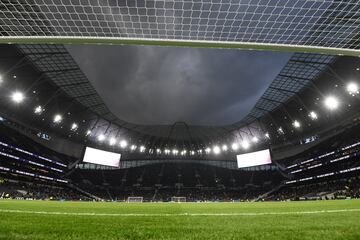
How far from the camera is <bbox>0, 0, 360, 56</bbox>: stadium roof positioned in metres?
6.44

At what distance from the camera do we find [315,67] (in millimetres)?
40781

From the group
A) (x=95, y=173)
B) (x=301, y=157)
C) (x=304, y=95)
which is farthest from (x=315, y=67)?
(x=95, y=173)

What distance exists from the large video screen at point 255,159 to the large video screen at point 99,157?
33212mm

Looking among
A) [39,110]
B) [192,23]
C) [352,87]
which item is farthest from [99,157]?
[192,23]

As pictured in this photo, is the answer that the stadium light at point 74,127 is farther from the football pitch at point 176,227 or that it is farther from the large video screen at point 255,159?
the football pitch at point 176,227

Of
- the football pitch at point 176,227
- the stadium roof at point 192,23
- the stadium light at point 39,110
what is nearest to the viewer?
the football pitch at point 176,227

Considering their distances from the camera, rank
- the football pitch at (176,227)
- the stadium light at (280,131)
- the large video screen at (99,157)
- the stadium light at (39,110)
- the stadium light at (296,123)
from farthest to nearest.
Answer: the stadium light at (280,131), the large video screen at (99,157), the stadium light at (296,123), the stadium light at (39,110), the football pitch at (176,227)

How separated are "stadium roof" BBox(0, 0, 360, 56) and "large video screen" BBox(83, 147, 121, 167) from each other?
53970 mm

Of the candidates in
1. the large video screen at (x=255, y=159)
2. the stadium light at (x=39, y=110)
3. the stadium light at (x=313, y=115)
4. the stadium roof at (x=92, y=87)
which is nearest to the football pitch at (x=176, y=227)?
the stadium roof at (x=92, y=87)

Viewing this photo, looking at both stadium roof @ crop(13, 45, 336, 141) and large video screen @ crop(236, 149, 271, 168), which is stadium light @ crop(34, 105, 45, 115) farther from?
large video screen @ crop(236, 149, 271, 168)

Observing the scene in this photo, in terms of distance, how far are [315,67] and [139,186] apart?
58629 millimetres

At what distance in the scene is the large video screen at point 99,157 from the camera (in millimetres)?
57344

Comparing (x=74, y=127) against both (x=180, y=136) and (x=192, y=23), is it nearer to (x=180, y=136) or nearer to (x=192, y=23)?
(x=180, y=136)

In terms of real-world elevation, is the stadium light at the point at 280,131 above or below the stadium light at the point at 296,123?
above
